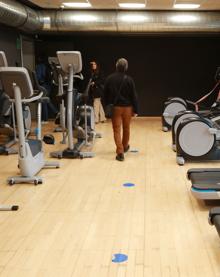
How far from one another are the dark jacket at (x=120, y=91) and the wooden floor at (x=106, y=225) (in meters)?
0.98

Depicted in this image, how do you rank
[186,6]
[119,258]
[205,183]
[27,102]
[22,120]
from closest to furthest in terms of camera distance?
[119,258]
[205,183]
[22,120]
[27,102]
[186,6]

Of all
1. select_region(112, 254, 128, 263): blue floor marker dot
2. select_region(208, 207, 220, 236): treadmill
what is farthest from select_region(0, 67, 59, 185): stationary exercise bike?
select_region(208, 207, 220, 236): treadmill

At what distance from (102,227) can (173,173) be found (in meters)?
2.06

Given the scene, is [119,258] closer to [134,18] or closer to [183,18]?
[134,18]

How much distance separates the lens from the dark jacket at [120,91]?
6211mm

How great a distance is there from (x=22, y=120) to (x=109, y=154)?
2.18 metres

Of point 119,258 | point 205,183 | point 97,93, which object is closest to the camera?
point 119,258

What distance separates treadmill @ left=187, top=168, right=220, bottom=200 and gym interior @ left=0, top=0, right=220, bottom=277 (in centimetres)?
1

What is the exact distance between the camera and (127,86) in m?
6.24

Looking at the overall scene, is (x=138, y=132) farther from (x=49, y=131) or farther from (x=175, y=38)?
(x=175, y=38)

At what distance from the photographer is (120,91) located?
6.21 metres

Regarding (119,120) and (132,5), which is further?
(132,5)

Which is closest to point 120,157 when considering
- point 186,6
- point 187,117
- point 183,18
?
point 187,117

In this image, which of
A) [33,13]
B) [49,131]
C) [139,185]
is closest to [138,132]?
[49,131]
